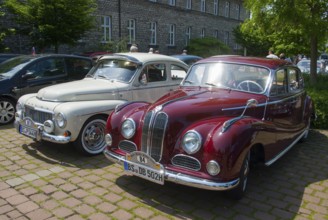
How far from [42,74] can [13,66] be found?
0.78m

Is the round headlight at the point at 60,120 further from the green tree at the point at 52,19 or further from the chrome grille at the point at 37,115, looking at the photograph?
the green tree at the point at 52,19

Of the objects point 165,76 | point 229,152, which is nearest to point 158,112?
point 229,152

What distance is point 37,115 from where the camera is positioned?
568 centimetres

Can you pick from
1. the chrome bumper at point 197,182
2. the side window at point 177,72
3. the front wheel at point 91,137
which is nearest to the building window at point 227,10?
the side window at point 177,72

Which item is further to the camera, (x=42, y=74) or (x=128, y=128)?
(x=42, y=74)

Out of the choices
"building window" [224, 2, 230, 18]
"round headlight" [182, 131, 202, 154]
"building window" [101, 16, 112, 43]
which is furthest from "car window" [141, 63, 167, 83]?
"building window" [224, 2, 230, 18]

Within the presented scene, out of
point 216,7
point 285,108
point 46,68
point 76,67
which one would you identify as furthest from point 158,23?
point 285,108

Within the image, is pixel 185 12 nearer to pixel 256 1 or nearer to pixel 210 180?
pixel 256 1

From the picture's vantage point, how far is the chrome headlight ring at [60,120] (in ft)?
17.1

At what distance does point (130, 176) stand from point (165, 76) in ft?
9.40

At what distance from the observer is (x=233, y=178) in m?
3.74

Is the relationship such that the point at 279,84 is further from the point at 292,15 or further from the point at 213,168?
the point at 292,15

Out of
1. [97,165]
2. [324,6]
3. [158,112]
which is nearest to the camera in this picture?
[158,112]

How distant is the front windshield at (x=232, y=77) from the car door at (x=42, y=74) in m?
3.91
